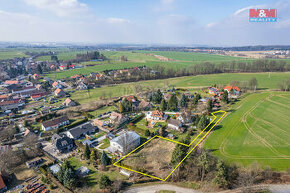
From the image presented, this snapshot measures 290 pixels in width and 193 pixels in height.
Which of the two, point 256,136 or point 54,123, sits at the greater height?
point 54,123

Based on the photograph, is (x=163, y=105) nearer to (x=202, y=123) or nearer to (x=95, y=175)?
(x=202, y=123)

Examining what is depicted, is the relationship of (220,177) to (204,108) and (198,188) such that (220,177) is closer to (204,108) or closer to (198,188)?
(198,188)

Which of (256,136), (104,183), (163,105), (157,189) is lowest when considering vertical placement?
(157,189)

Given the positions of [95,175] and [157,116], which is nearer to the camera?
[95,175]

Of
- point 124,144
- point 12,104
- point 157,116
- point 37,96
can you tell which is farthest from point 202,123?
point 37,96

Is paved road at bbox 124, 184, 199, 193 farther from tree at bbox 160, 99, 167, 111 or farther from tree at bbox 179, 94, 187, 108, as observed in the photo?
tree at bbox 179, 94, 187, 108

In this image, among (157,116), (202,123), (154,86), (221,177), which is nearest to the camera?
(221,177)

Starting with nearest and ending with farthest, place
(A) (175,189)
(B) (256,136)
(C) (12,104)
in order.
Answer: (A) (175,189) → (B) (256,136) → (C) (12,104)
